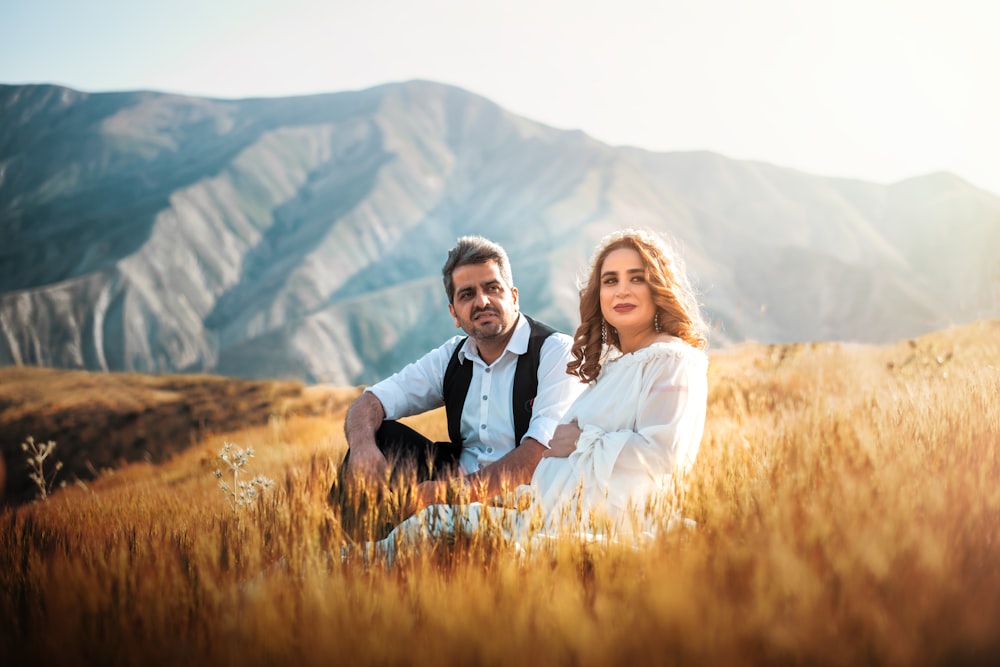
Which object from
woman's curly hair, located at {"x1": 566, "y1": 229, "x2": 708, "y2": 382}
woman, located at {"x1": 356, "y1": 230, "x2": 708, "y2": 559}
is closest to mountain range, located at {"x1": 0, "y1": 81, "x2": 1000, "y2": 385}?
woman's curly hair, located at {"x1": 566, "y1": 229, "x2": 708, "y2": 382}

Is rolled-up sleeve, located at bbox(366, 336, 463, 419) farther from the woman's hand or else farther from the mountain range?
the mountain range

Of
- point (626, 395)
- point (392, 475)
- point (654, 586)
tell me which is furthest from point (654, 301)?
point (654, 586)

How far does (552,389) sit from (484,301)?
0.74 m

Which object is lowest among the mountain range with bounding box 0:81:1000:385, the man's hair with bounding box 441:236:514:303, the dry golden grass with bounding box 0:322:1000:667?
the dry golden grass with bounding box 0:322:1000:667

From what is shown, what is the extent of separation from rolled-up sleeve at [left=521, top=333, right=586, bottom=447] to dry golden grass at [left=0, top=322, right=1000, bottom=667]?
1743 mm

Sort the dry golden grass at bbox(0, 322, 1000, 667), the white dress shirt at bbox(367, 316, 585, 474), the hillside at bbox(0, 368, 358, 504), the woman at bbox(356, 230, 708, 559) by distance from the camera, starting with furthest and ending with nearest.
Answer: the hillside at bbox(0, 368, 358, 504)
the white dress shirt at bbox(367, 316, 585, 474)
the woman at bbox(356, 230, 708, 559)
the dry golden grass at bbox(0, 322, 1000, 667)

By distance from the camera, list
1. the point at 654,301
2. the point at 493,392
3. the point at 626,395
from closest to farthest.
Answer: the point at 626,395
the point at 654,301
the point at 493,392

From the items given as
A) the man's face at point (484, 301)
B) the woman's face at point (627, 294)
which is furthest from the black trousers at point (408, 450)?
the woman's face at point (627, 294)

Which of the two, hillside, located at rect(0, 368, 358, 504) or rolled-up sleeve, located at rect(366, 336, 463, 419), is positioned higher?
rolled-up sleeve, located at rect(366, 336, 463, 419)

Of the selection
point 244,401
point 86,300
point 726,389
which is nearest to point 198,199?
point 86,300

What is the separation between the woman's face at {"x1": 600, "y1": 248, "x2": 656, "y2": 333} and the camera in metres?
3.62

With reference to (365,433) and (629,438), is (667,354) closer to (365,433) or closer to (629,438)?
(629,438)

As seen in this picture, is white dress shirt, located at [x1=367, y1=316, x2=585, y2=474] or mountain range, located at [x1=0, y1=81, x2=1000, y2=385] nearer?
white dress shirt, located at [x1=367, y1=316, x2=585, y2=474]

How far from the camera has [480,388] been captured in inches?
184
